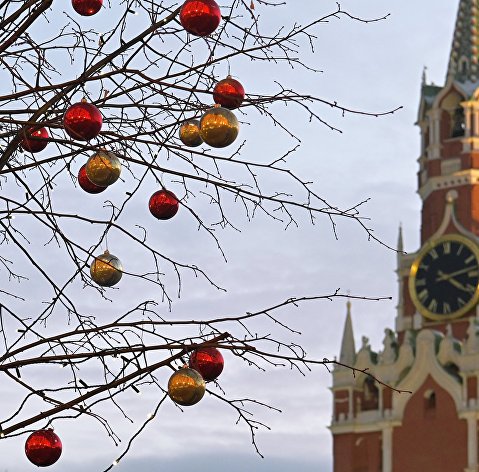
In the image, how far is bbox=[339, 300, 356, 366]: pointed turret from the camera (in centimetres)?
3706

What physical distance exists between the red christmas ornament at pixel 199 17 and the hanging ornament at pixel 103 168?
2.04 ft

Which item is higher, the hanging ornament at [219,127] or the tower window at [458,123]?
the tower window at [458,123]

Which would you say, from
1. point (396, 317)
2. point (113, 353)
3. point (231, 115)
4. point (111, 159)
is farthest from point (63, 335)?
point (396, 317)

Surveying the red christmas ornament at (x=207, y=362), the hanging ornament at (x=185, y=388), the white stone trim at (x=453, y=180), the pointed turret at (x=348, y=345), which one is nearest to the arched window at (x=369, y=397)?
the pointed turret at (x=348, y=345)

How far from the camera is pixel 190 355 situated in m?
5.86

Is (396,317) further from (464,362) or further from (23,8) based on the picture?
(23,8)

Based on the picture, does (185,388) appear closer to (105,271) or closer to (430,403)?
(105,271)

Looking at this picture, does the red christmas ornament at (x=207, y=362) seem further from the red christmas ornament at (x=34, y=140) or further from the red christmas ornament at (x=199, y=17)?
the red christmas ornament at (x=199, y=17)

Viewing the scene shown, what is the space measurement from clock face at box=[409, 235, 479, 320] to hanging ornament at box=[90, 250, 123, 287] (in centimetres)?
2958

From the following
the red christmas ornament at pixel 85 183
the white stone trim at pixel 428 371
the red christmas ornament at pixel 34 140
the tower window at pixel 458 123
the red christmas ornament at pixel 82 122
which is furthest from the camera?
the tower window at pixel 458 123

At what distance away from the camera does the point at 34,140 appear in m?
6.15

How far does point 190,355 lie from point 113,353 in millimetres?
371

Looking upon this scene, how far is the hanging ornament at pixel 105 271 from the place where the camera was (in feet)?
21.0

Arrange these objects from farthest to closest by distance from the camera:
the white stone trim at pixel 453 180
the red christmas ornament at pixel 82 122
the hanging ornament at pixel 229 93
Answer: the white stone trim at pixel 453 180 → the hanging ornament at pixel 229 93 → the red christmas ornament at pixel 82 122
